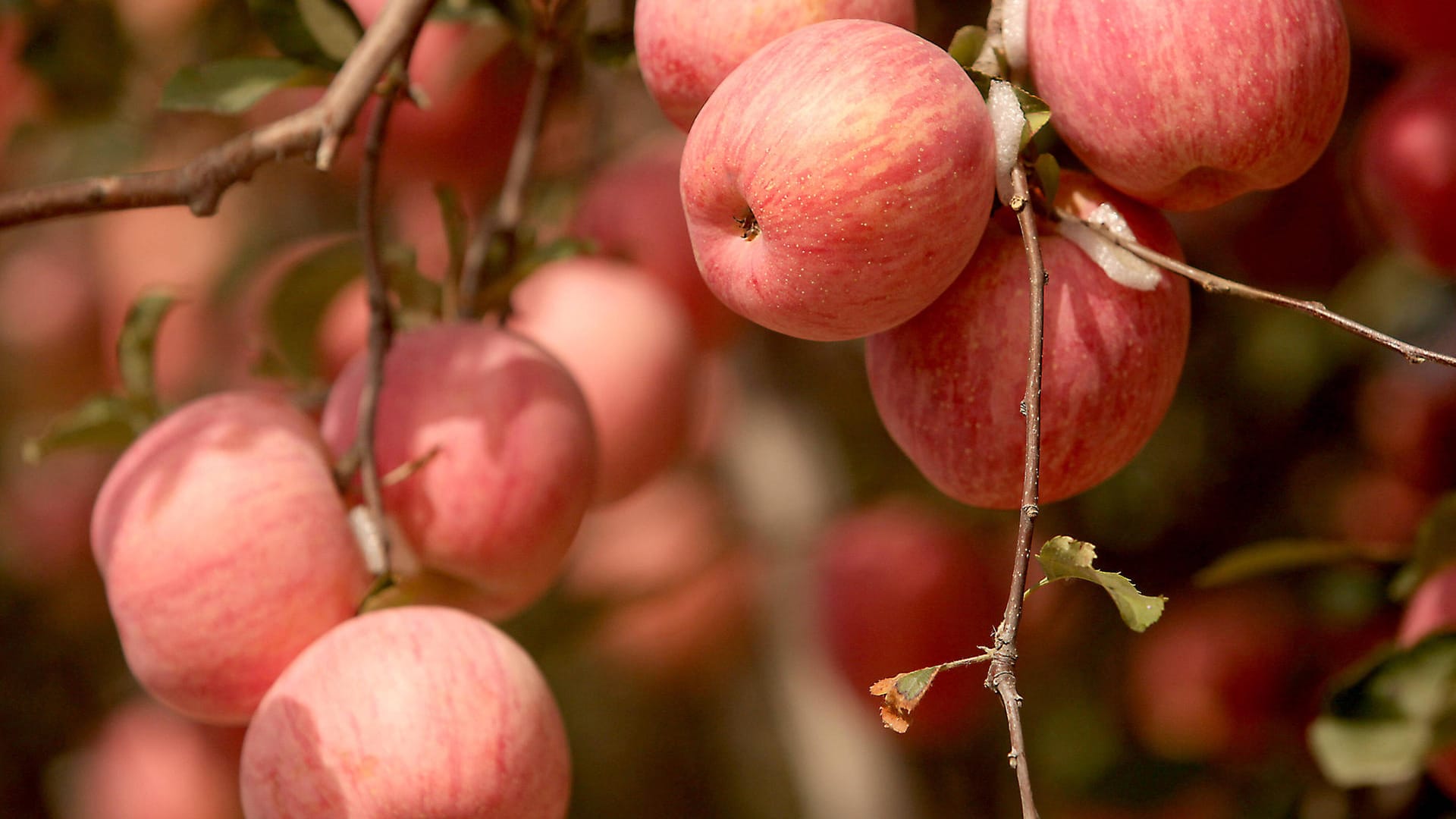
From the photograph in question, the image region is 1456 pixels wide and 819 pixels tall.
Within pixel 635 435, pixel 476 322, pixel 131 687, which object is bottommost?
pixel 131 687

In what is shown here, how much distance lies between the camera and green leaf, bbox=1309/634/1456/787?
2.02 ft

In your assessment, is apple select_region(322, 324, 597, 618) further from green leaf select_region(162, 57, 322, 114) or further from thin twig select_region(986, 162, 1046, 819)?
thin twig select_region(986, 162, 1046, 819)

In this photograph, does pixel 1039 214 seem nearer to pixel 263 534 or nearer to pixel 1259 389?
pixel 263 534

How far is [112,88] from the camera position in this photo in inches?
36.3

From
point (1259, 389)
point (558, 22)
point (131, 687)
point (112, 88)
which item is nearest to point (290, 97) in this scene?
point (112, 88)

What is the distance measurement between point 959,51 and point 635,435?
1.22ft

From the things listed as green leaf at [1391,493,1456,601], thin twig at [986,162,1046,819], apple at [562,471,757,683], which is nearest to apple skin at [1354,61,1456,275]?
green leaf at [1391,493,1456,601]

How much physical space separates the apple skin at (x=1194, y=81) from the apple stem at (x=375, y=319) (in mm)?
294

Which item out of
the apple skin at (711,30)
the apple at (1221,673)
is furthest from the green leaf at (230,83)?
the apple at (1221,673)

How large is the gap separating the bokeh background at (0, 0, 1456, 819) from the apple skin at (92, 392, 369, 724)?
15 cm

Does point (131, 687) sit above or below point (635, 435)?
below

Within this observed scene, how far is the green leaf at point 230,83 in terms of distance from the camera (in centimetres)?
64

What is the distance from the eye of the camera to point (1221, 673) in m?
1.01

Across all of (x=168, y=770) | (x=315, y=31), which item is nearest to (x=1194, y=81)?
(x=315, y=31)
